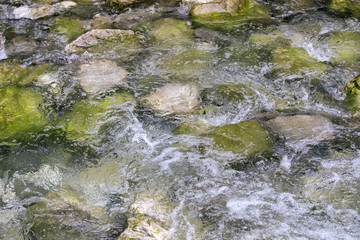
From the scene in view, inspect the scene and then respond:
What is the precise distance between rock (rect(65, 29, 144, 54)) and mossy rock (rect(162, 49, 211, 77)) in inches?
36.7

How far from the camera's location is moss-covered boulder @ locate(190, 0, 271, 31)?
278 inches

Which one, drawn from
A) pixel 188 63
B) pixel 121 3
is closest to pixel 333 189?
pixel 188 63

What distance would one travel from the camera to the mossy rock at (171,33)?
21.2 ft

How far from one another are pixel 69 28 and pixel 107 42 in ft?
4.07

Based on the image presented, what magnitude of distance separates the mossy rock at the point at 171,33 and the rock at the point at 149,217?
361 cm

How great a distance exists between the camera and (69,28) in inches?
280

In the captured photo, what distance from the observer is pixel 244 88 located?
5230 millimetres

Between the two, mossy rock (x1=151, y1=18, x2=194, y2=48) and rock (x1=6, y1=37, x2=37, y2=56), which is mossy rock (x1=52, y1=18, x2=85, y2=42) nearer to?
rock (x1=6, y1=37, x2=37, y2=56)

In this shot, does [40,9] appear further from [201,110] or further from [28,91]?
[201,110]

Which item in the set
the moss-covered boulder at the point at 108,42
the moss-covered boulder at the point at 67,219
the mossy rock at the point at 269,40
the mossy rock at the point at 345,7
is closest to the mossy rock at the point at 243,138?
the moss-covered boulder at the point at 67,219

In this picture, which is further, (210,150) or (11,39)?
(11,39)

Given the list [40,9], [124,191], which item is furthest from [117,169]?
[40,9]

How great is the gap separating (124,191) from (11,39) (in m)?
4.91

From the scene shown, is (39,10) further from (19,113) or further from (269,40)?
(269,40)
